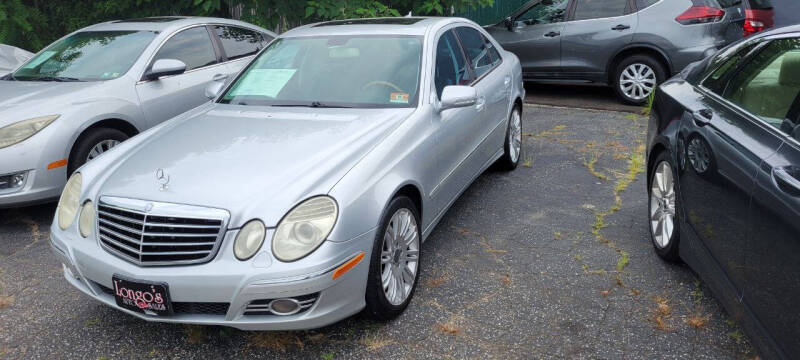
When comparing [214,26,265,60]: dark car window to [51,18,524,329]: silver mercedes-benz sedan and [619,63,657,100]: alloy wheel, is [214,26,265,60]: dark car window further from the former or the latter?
[619,63,657,100]: alloy wheel

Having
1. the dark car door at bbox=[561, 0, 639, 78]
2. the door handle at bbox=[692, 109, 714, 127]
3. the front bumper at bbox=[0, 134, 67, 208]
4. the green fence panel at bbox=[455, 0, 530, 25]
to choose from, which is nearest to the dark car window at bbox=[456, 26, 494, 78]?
the door handle at bbox=[692, 109, 714, 127]

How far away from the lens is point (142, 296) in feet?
9.55

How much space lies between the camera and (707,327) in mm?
3285

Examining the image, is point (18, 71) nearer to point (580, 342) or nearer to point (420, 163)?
point (420, 163)

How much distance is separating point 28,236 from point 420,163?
296 cm

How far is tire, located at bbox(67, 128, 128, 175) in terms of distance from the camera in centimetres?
497

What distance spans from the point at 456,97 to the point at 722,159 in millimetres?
1496

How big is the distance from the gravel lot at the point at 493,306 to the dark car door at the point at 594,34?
148 inches

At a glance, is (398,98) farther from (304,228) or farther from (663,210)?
(663,210)

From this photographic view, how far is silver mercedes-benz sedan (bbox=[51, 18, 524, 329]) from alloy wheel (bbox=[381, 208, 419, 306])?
1 centimetres

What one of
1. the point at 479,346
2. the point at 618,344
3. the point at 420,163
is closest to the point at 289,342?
the point at 479,346

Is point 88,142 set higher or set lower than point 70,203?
lower

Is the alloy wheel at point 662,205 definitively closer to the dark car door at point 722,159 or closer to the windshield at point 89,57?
the dark car door at point 722,159

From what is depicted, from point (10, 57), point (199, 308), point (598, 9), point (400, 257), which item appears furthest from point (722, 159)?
point (10, 57)
